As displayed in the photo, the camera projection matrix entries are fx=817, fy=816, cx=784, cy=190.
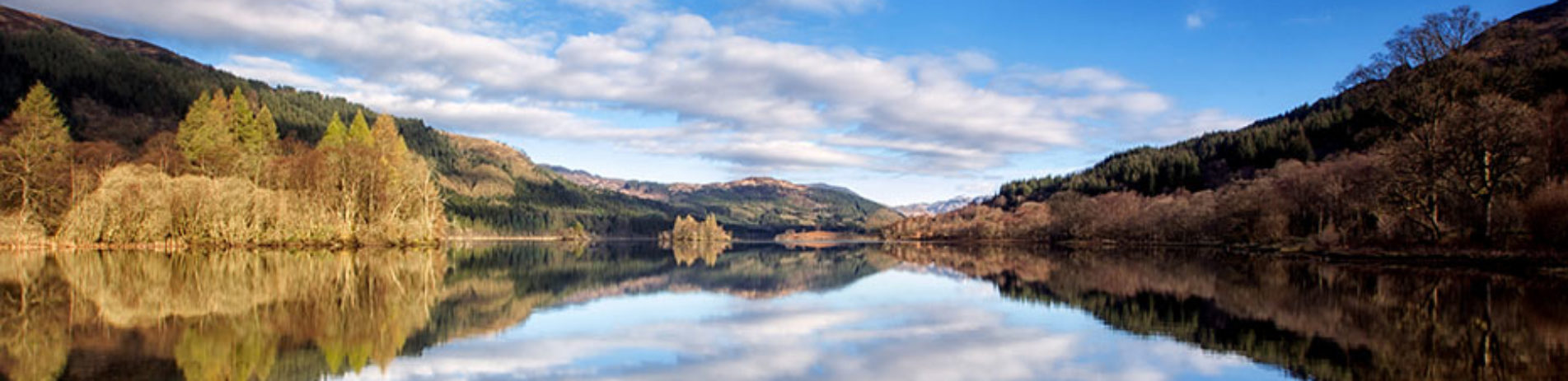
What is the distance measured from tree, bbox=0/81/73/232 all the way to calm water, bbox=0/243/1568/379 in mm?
28695

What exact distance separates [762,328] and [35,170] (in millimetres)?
61017

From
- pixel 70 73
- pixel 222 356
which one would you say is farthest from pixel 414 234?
pixel 70 73

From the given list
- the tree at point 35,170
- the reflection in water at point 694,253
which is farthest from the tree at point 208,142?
the reflection in water at point 694,253

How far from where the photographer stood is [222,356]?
12.3 m

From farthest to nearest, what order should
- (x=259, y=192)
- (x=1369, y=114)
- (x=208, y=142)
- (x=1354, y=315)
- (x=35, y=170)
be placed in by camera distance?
(x=208, y=142) < (x=1369, y=114) < (x=259, y=192) < (x=35, y=170) < (x=1354, y=315)

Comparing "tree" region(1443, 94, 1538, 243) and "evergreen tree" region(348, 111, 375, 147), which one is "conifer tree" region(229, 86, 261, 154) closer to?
"evergreen tree" region(348, 111, 375, 147)

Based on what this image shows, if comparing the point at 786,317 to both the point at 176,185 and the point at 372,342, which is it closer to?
the point at 372,342

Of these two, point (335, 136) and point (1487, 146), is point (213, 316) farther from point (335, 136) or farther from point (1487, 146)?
point (335, 136)

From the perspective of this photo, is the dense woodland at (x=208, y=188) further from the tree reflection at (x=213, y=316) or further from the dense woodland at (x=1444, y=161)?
the dense woodland at (x=1444, y=161)

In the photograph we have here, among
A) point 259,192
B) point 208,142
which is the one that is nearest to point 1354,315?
point 259,192

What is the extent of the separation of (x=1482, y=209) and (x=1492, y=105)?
6.74 m

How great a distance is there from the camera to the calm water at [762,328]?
39.2 feet

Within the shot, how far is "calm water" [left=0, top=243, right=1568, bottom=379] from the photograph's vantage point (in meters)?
11.9

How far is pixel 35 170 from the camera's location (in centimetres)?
5394
